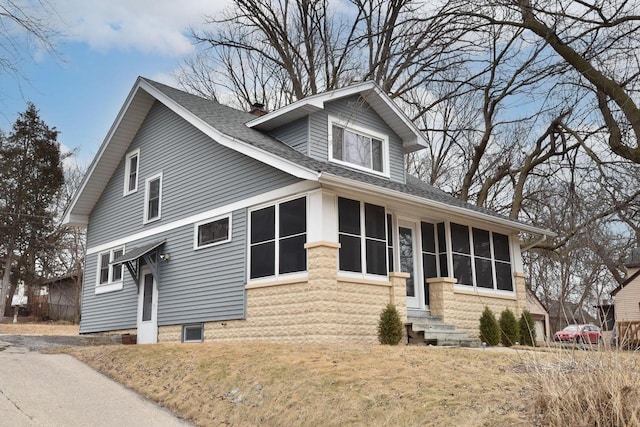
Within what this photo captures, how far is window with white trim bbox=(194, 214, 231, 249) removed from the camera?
12.7 m

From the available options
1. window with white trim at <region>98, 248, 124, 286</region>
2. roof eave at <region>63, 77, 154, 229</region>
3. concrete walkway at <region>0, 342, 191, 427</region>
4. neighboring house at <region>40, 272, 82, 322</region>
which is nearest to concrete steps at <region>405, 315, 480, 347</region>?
concrete walkway at <region>0, 342, 191, 427</region>

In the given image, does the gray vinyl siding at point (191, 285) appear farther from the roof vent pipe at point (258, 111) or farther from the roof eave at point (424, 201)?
the roof vent pipe at point (258, 111)

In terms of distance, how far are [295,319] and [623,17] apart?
7.17m

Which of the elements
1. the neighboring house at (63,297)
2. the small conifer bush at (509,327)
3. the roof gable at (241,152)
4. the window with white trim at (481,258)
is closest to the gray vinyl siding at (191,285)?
the roof gable at (241,152)

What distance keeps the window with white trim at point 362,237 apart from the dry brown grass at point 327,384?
2178mm

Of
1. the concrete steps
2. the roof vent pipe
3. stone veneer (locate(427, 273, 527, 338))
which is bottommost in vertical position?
the concrete steps

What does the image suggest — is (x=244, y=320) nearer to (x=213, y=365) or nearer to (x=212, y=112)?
(x=213, y=365)

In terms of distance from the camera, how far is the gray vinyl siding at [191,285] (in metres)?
12.3

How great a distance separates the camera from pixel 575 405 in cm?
463

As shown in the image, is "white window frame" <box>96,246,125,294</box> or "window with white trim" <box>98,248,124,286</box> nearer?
"white window frame" <box>96,246,125,294</box>

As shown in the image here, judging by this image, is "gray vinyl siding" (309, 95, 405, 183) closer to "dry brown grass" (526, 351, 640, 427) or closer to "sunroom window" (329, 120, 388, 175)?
"sunroom window" (329, 120, 388, 175)

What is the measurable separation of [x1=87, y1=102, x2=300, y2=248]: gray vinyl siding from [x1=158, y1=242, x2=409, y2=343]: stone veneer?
192 cm

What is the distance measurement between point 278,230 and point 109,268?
7373mm

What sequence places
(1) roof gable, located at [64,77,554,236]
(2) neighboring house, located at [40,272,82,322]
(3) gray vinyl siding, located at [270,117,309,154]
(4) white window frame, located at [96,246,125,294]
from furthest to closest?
(2) neighboring house, located at [40,272,82,322] → (4) white window frame, located at [96,246,125,294] → (3) gray vinyl siding, located at [270,117,309,154] → (1) roof gable, located at [64,77,554,236]
